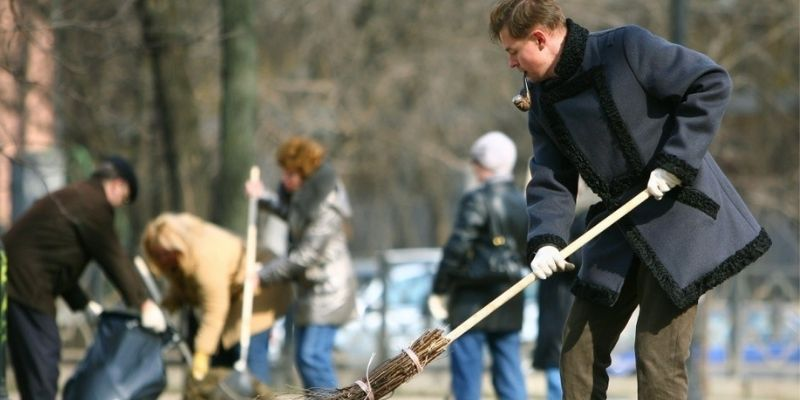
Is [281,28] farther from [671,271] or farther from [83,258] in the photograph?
[671,271]

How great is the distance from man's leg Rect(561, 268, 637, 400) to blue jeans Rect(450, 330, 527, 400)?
295 centimetres

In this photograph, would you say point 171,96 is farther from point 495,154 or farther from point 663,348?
point 663,348

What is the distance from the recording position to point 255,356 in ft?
30.5

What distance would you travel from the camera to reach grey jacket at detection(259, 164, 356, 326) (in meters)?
9.04

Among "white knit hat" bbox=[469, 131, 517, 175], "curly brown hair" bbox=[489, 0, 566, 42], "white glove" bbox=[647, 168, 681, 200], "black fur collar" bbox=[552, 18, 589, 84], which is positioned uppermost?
"curly brown hair" bbox=[489, 0, 566, 42]

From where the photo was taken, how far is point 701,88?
532 cm

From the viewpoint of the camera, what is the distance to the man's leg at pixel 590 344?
5.61 meters

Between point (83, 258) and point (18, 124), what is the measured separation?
9803 millimetres

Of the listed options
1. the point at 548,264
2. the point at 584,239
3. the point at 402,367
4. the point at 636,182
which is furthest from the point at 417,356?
the point at 636,182

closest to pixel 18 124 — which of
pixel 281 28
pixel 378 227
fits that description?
pixel 281 28

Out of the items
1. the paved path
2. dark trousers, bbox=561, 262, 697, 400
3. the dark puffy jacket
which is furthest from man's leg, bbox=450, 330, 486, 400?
the paved path

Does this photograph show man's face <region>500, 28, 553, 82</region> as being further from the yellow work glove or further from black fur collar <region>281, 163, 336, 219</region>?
the yellow work glove

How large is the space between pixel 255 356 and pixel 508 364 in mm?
1564

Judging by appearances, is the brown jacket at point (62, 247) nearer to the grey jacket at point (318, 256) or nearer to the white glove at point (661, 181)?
the grey jacket at point (318, 256)
